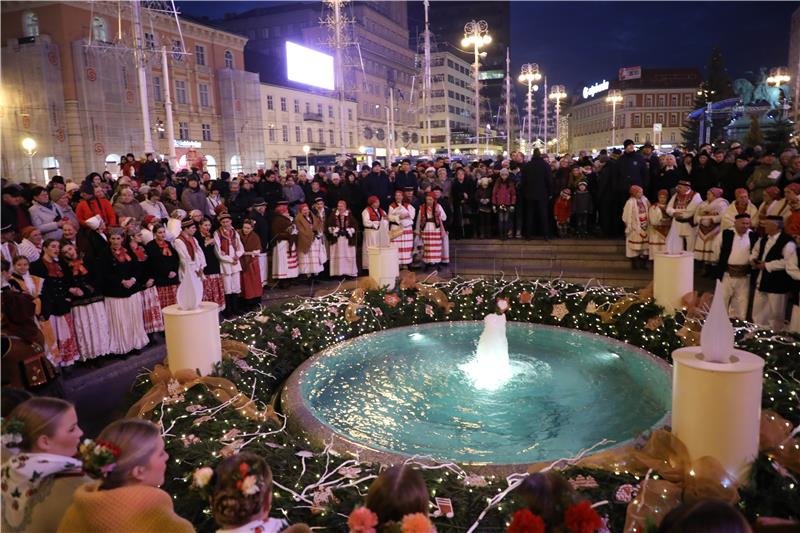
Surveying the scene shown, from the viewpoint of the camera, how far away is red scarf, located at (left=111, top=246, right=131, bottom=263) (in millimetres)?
7680

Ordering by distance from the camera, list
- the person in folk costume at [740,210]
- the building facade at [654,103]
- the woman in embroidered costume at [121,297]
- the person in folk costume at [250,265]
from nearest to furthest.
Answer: the woman in embroidered costume at [121,297]
the person in folk costume at [740,210]
the person in folk costume at [250,265]
the building facade at [654,103]

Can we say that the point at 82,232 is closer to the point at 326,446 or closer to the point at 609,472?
the point at 326,446

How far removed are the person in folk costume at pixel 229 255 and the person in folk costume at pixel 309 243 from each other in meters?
1.71

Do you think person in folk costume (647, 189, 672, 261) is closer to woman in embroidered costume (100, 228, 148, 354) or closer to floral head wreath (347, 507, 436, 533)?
woman in embroidered costume (100, 228, 148, 354)

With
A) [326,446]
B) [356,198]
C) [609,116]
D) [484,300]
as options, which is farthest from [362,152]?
[326,446]

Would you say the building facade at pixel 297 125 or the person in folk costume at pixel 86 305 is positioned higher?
the building facade at pixel 297 125

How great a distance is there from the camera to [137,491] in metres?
2.65

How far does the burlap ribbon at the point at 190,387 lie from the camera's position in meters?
4.95

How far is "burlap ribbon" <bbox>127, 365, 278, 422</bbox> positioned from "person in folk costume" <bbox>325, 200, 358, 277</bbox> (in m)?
6.85

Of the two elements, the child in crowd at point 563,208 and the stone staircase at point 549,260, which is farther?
the child in crowd at point 563,208

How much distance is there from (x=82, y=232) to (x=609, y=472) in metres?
7.05

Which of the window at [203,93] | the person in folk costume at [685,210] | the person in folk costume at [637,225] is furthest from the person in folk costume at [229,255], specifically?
the window at [203,93]

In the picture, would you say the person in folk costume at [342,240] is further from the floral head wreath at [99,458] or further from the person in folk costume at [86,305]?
the floral head wreath at [99,458]

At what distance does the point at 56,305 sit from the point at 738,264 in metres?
8.89
